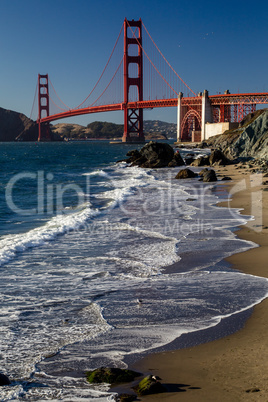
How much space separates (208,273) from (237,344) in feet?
7.36

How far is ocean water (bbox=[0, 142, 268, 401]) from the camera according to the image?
3.46 m

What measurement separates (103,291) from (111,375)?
204 cm

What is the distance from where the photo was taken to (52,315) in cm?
443

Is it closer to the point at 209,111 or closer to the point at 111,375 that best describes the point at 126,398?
the point at 111,375

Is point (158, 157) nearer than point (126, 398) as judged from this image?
No

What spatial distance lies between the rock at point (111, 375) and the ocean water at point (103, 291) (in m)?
0.07

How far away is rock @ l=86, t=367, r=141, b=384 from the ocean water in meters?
0.07

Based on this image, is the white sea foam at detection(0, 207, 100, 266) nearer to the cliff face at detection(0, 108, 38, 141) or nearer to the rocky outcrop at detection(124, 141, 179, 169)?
the rocky outcrop at detection(124, 141, 179, 169)

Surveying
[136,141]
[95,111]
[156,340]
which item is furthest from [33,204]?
[136,141]

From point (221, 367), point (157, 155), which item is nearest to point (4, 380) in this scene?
point (221, 367)

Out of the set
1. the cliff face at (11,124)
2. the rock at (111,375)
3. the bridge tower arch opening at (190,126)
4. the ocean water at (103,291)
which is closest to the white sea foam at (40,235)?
the ocean water at (103,291)

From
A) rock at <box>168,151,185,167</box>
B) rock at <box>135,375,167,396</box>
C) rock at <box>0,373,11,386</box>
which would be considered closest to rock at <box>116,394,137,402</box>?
rock at <box>135,375,167,396</box>

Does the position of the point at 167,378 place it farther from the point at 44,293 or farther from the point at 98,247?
the point at 98,247

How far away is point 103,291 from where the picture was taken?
5176 mm
